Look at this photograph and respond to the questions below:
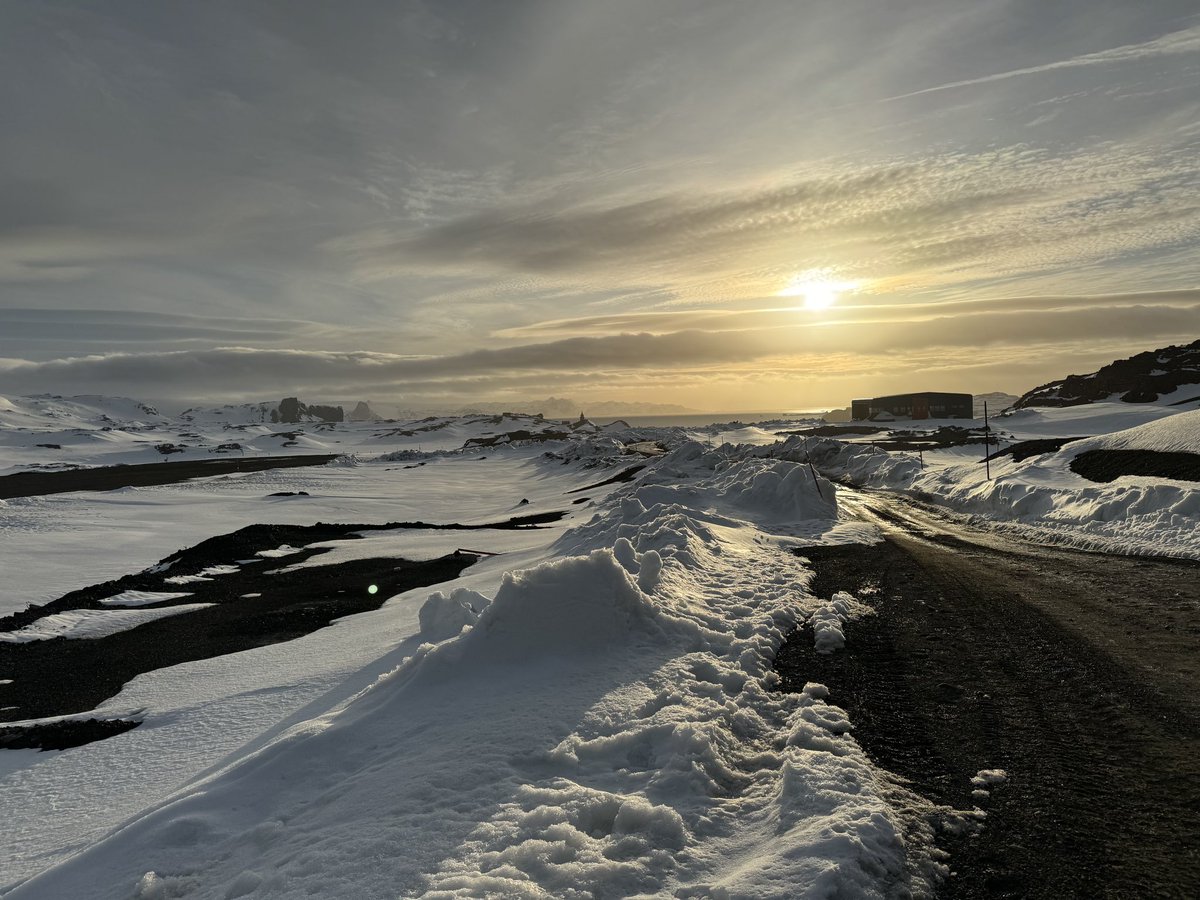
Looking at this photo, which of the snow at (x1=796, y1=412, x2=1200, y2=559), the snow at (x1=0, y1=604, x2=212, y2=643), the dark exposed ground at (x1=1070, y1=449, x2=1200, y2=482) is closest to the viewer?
the snow at (x1=0, y1=604, x2=212, y2=643)

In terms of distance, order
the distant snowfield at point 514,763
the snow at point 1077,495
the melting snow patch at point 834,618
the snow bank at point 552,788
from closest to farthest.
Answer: the snow bank at point 552,788 < the distant snowfield at point 514,763 < the melting snow patch at point 834,618 < the snow at point 1077,495

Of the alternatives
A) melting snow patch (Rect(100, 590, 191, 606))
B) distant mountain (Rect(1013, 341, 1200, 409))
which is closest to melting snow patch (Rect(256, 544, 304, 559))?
melting snow patch (Rect(100, 590, 191, 606))

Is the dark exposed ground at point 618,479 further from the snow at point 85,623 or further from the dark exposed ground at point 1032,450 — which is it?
the snow at point 85,623

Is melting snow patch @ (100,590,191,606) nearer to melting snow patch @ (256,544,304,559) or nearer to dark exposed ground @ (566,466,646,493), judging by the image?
melting snow patch @ (256,544,304,559)

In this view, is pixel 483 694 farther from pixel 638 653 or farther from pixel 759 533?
pixel 759 533

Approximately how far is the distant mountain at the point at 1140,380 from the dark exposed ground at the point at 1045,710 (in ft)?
254

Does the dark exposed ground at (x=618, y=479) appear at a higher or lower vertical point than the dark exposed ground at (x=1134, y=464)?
lower

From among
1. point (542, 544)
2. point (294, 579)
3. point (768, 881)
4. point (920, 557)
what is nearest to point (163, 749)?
point (768, 881)

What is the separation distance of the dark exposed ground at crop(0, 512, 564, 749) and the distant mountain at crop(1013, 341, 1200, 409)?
8475 cm

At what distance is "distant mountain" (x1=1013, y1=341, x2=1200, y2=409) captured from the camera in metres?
71.8

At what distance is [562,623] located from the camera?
911 cm

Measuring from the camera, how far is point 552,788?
575 centimetres

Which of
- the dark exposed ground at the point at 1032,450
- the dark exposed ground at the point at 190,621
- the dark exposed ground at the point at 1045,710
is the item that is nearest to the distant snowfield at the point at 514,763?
the dark exposed ground at the point at 1045,710

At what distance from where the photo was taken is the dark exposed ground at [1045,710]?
483 cm
